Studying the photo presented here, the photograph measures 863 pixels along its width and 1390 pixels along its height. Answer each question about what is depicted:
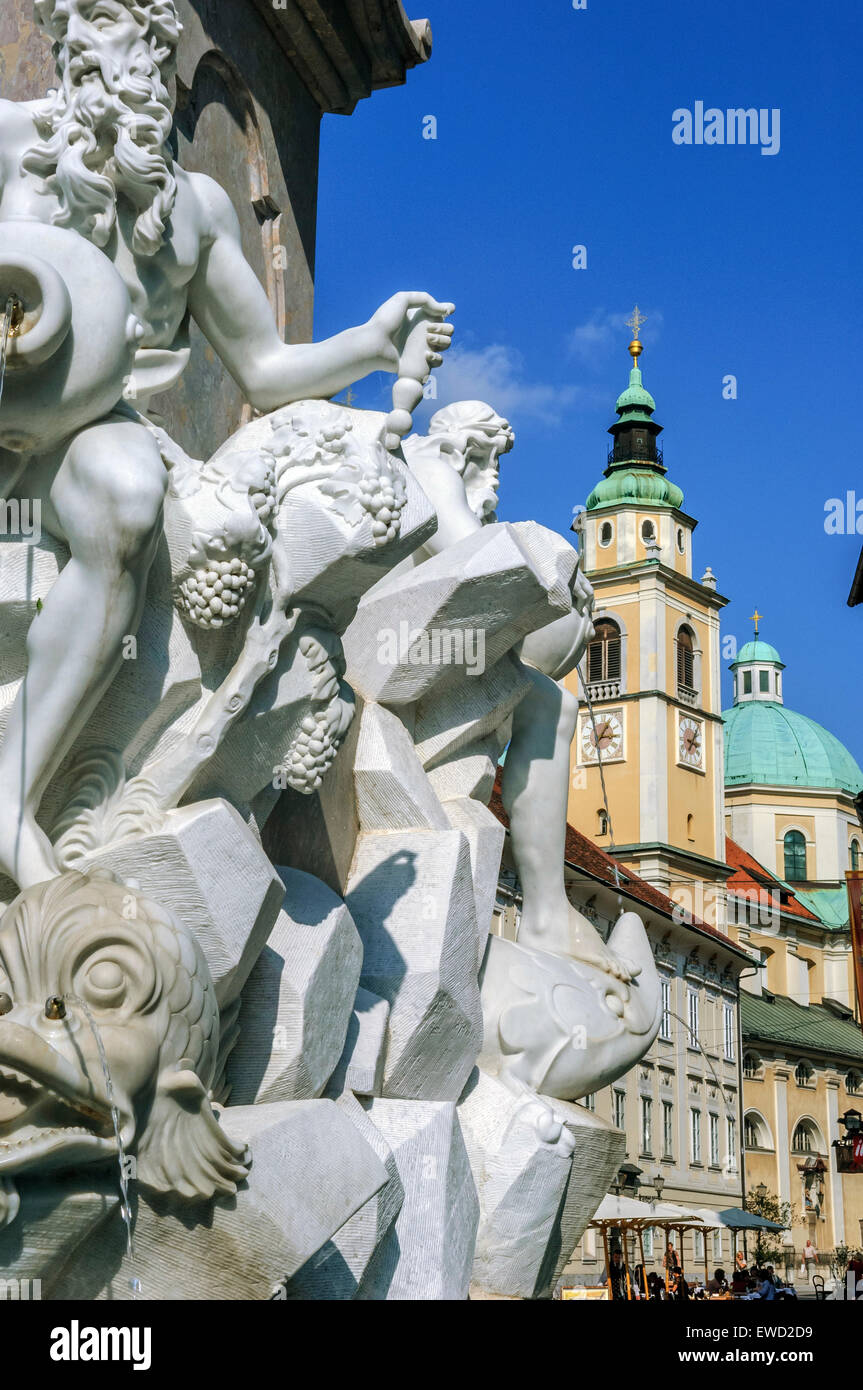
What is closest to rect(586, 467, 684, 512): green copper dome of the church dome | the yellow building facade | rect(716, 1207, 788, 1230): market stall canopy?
the yellow building facade

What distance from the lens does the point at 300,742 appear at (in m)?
5.09

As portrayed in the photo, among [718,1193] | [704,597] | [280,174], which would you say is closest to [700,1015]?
[718,1193]

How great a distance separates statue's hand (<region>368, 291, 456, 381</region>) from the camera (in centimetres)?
591

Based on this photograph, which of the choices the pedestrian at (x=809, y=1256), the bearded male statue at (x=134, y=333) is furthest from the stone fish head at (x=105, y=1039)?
the pedestrian at (x=809, y=1256)

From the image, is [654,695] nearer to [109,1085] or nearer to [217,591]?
[217,591]

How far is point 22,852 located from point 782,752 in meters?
99.1

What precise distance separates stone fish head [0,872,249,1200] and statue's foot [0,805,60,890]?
0.42 m

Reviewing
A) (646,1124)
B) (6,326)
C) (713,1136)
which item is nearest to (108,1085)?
(6,326)

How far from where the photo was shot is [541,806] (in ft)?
24.0

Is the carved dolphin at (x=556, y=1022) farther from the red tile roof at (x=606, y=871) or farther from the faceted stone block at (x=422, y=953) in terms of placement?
the red tile roof at (x=606, y=871)

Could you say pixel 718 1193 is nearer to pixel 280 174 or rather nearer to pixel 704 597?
pixel 704 597

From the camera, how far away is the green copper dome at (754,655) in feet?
352

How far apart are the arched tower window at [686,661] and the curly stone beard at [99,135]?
76445mm

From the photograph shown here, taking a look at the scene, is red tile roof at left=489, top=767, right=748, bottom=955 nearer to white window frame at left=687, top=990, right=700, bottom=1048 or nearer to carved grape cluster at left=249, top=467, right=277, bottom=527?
white window frame at left=687, top=990, right=700, bottom=1048
